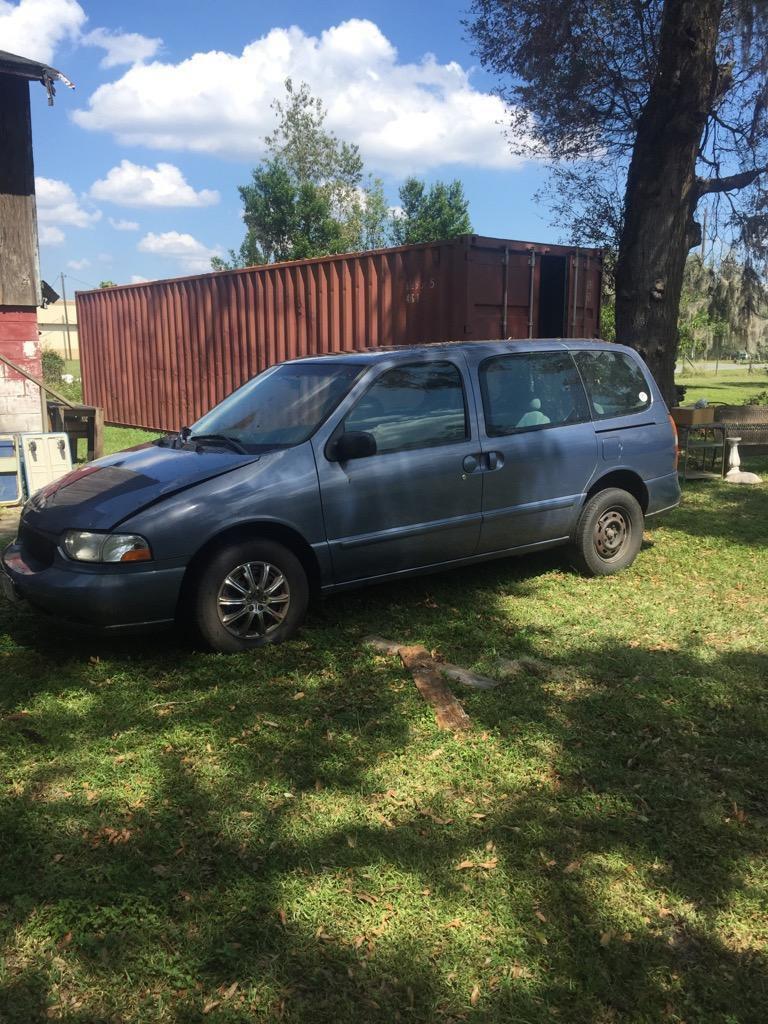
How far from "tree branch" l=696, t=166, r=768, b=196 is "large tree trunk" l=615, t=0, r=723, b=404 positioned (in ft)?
21.3

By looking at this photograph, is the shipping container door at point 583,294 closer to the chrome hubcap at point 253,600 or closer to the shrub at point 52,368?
the chrome hubcap at point 253,600

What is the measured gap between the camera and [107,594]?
397 centimetres

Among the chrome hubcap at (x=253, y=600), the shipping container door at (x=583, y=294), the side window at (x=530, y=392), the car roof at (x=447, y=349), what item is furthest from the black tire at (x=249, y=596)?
the shipping container door at (x=583, y=294)

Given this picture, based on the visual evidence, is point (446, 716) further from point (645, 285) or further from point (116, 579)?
point (645, 285)

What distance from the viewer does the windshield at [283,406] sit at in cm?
477

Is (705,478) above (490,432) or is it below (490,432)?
below

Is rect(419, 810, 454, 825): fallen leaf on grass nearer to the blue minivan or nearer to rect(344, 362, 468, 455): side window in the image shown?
the blue minivan

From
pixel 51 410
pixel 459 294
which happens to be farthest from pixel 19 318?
pixel 459 294

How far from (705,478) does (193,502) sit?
27.0 feet

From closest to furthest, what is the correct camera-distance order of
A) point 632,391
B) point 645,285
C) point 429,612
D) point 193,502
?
point 193,502
point 429,612
point 632,391
point 645,285

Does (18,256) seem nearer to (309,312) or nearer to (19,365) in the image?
(19,365)

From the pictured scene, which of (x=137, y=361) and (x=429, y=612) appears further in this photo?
(x=137, y=361)

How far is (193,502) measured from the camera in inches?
164

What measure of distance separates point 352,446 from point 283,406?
718mm
